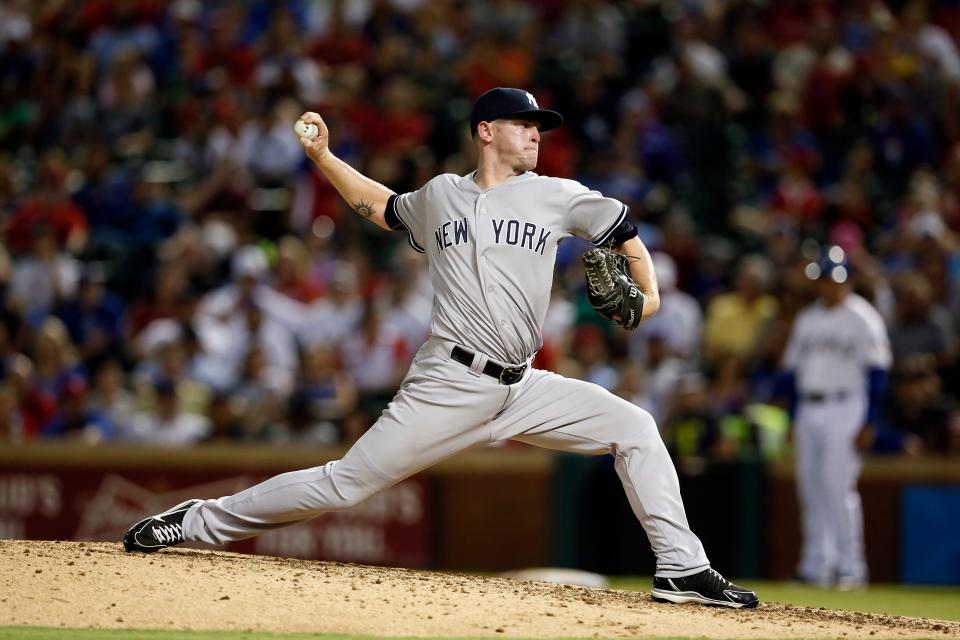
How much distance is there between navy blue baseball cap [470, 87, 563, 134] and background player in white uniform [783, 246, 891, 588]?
441cm

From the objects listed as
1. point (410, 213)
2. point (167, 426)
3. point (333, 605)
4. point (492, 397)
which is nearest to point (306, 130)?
point (410, 213)

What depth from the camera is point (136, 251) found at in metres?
13.0

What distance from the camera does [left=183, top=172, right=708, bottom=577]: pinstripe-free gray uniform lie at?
218 inches

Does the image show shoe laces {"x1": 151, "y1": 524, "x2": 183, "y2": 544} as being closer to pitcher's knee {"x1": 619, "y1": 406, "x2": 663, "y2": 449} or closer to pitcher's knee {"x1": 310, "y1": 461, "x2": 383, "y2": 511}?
pitcher's knee {"x1": 310, "y1": 461, "x2": 383, "y2": 511}

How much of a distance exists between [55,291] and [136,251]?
0.84m

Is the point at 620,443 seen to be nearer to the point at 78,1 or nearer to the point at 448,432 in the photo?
the point at 448,432

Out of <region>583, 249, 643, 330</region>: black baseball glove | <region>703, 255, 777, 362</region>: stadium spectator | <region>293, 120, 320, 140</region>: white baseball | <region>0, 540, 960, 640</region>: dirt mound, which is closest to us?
<region>0, 540, 960, 640</region>: dirt mound

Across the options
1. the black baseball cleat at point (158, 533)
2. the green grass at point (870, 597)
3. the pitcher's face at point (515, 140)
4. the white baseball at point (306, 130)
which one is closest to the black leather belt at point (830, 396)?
the green grass at point (870, 597)

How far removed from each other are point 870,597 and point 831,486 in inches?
35.0

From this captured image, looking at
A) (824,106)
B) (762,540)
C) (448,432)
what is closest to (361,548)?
(762,540)

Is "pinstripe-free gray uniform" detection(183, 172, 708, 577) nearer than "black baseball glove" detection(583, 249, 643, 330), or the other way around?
"black baseball glove" detection(583, 249, 643, 330)

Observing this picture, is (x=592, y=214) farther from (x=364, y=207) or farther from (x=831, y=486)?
(x=831, y=486)

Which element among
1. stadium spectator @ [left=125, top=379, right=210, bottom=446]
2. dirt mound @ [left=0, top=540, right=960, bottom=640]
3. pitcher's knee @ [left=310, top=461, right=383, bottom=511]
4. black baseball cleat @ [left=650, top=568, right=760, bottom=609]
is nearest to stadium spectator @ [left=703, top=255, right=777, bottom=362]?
stadium spectator @ [left=125, top=379, right=210, bottom=446]

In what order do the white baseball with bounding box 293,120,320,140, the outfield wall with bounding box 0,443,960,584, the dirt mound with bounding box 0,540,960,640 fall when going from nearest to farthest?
the dirt mound with bounding box 0,540,960,640, the white baseball with bounding box 293,120,320,140, the outfield wall with bounding box 0,443,960,584
